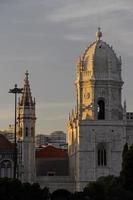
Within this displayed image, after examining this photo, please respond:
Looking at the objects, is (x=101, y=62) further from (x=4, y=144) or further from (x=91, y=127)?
(x=4, y=144)

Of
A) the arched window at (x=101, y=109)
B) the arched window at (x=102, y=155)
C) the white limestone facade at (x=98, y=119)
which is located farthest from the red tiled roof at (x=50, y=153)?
the arched window at (x=102, y=155)

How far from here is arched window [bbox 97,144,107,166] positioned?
374ft

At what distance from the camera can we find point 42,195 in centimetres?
8638

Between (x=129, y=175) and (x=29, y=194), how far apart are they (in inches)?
377

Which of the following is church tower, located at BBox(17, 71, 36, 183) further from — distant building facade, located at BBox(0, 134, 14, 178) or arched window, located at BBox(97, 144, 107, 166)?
arched window, located at BBox(97, 144, 107, 166)

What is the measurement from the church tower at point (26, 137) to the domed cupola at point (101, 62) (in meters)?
9.06

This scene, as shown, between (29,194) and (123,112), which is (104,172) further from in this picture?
(29,194)

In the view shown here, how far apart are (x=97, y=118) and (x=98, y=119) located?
18 centimetres

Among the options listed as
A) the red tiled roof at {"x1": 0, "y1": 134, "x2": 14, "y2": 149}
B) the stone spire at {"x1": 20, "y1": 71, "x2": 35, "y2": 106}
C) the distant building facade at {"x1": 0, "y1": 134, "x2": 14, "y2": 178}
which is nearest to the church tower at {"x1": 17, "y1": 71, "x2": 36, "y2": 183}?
the stone spire at {"x1": 20, "y1": 71, "x2": 35, "y2": 106}

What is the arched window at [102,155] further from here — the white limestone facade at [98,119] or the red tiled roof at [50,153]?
the red tiled roof at [50,153]

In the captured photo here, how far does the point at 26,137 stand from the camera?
389 feet

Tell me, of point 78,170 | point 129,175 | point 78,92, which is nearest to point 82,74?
point 78,92

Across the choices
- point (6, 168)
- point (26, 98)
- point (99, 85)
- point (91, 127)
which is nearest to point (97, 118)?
point (91, 127)

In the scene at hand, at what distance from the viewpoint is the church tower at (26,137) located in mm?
117500
